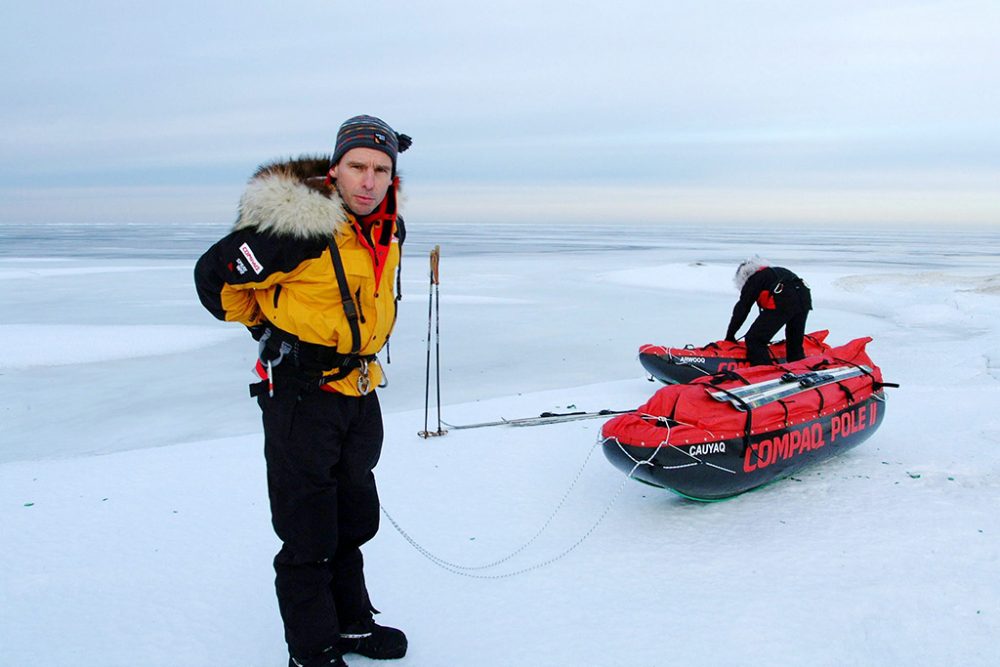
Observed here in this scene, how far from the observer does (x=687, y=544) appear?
10.3ft

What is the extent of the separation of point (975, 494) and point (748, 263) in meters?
3.11

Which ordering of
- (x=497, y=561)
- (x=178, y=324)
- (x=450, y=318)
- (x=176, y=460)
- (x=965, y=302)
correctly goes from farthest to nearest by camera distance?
(x=965, y=302) → (x=450, y=318) → (x=178, y=324) → (x=176, y=460) → (x=497, y=561)

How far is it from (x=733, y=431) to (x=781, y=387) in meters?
0.64

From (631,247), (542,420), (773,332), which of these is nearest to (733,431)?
(542,420)

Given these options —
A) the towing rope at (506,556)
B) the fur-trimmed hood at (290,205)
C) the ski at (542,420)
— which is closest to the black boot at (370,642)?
the towing rope at (506,556)

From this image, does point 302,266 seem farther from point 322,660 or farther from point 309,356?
point 322,660

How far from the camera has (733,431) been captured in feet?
11.4

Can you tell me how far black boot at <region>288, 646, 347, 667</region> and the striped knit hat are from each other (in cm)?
149

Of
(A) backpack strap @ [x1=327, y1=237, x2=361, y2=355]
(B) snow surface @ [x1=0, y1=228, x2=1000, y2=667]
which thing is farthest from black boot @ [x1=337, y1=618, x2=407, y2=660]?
(A) backpack strap @ [x1=327, y1=237, x2=361, y2=355]

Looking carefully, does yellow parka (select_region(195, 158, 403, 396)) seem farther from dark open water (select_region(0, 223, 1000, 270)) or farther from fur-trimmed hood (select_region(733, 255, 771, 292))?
dark open water (select_region(0, 223, 1000, 270))

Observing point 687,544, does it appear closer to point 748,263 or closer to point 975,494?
point 975,494

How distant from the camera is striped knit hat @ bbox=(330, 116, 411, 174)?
2.04 m

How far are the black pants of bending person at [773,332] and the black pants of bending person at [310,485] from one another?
4563mm

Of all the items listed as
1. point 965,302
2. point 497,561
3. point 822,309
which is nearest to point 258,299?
point 497,561
